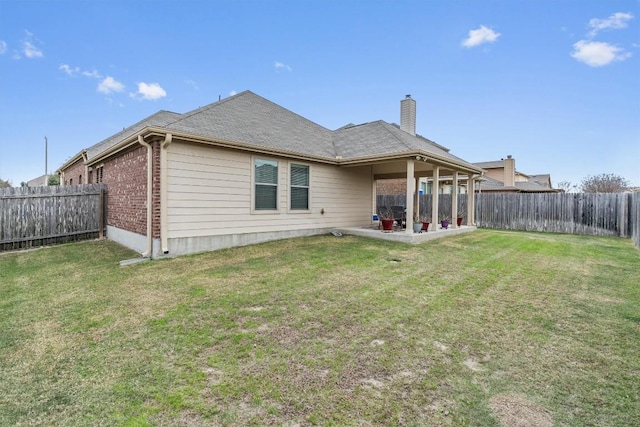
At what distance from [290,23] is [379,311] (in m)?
13.1

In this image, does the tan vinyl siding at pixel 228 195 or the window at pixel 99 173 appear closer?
the tan vinyl siding at pixel 228 195

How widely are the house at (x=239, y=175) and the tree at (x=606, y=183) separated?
1071 inches

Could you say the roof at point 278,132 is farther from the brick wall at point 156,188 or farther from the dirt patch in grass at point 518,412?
the dirt patch in grass at point 518,412

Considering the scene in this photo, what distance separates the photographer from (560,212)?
14.2 m

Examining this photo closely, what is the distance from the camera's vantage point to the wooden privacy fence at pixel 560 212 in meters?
12.6

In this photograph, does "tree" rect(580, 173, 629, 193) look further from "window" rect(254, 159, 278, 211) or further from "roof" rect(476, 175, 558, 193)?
"window" rect(254, 159, 278, 211)

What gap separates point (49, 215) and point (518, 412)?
1249cm

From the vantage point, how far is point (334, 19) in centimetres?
1316

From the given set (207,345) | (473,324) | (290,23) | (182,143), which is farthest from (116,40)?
(473,324)

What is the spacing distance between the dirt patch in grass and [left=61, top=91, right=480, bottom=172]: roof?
23.8 ft

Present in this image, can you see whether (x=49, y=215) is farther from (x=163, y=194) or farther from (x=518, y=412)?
(x=518, y=412)

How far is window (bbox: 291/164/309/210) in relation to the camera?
32.3 ft

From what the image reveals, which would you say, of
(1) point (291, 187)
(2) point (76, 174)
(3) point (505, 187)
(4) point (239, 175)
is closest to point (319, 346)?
(4) point (239, 175)

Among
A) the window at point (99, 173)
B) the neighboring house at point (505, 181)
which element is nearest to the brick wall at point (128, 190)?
the window at point (99, 173)
